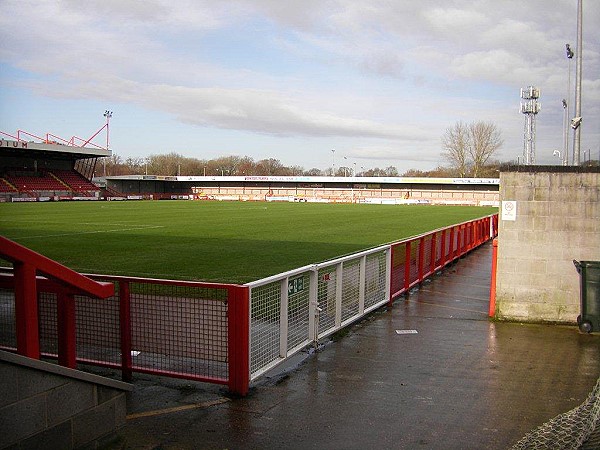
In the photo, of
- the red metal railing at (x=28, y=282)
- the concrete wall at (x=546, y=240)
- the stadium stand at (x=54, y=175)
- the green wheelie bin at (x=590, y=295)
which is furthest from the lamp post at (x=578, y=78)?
the stadium stand at (x=54, y=175)

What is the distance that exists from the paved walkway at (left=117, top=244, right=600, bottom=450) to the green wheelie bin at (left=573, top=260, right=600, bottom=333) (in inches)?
8.0

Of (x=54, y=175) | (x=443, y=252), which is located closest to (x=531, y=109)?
(x=443, y=252)

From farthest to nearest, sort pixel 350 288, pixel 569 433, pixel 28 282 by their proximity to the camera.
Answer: pixel 350 288 → pixel 569 433 → pixel 28 282

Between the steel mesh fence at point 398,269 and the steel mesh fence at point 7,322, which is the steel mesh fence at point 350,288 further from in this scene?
the steel mesh fence at point 7,322

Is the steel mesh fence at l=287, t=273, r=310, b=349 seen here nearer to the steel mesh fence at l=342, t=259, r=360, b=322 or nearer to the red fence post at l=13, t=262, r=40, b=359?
the steel mesh fence at l=342, t=259, r=360, b=322

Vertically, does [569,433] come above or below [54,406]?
below

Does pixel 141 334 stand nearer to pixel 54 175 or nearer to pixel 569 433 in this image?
pixel 569 433

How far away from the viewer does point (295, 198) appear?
316 ft

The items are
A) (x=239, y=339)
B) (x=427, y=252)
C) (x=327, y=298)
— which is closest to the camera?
(x=239, y=339)

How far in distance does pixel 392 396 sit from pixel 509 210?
482 centimetres

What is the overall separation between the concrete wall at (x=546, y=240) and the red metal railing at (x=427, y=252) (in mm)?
2229

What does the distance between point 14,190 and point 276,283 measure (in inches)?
2441

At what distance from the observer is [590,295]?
8.44 metres

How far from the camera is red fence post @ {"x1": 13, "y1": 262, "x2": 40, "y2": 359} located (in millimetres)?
3842
